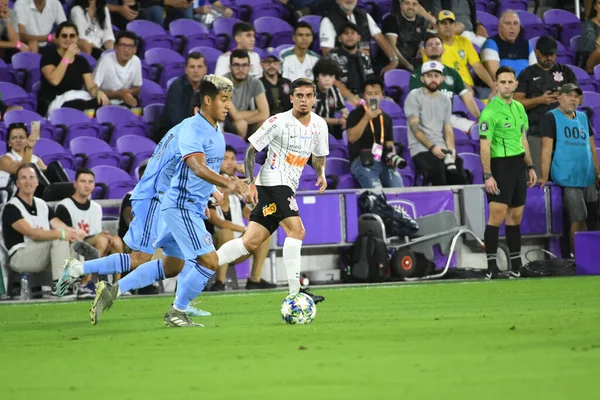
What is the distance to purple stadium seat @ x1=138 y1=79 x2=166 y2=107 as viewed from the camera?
16.6m

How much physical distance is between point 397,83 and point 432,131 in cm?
235

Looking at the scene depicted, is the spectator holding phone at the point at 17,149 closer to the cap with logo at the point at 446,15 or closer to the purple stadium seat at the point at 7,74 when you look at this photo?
the purple stadium seat at the point at 7,74

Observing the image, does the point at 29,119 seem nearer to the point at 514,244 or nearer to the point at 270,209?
the point at 270,209

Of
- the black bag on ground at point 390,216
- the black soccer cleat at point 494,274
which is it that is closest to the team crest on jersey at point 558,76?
the black bag on ground at point 390,216

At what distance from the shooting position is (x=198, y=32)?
18.3m

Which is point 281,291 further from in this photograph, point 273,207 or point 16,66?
point 16,66

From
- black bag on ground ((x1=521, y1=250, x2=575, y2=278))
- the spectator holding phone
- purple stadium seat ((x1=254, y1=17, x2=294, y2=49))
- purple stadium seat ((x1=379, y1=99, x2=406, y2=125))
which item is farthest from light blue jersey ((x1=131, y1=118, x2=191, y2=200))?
purple stadium seat ((x1=254, y1=17, x2=294, y2=49))

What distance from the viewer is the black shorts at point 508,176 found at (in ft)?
48.4

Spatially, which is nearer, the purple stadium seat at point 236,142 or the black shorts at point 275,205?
the black shorts at point 275,205

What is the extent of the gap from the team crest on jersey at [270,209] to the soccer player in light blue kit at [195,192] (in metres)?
1.50

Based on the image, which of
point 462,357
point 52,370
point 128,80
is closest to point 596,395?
point 462,357

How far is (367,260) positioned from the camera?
50.1 ft

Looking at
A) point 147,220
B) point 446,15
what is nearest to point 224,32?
point 446,15

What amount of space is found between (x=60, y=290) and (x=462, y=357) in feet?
16.9
